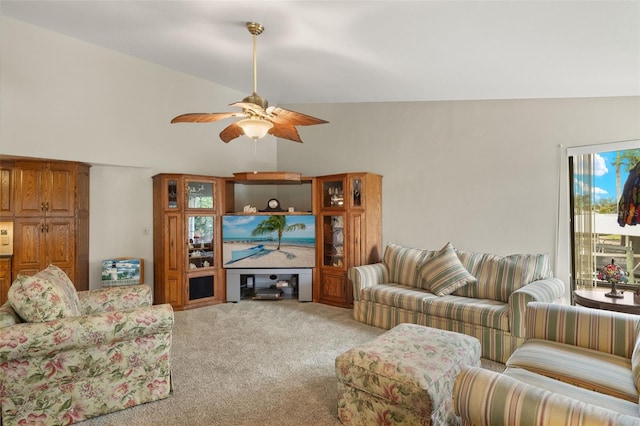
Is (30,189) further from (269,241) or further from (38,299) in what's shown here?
(269,241)

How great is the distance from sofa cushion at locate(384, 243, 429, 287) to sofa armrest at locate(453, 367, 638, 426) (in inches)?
106

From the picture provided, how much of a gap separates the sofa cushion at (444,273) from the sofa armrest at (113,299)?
290 cm

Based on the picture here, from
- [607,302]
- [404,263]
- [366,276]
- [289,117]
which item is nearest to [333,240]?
[366,276]

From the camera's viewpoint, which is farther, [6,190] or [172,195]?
[172,195]

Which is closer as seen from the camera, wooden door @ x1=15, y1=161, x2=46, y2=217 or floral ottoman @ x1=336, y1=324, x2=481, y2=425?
floral ottoman @ x1=336, y1=324, x2=481, y2=425

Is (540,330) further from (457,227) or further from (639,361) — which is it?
(457,227)

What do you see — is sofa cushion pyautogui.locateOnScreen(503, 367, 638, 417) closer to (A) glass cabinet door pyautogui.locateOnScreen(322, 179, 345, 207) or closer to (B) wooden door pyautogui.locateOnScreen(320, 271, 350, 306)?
(B) wooden door pyautogui.locateOnScreen(320, 271, 350, 306)

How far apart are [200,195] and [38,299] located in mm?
2898

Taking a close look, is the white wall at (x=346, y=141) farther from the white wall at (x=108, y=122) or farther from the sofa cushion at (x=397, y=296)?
the sofa cushion at (x=397, y=296)

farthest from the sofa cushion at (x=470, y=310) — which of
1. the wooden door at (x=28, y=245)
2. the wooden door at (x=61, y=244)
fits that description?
the wooden door at (x=28, y=245)

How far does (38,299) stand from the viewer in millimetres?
2139

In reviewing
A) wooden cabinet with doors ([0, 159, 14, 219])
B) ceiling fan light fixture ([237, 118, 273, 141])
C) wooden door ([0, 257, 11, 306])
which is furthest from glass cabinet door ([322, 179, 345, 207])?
wooden door ([0, 257, 11, 306])

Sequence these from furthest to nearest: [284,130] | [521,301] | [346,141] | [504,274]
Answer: [346,141]
[504,274]
[284,130]
[521,301]

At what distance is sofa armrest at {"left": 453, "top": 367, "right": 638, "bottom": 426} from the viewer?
1168mm
